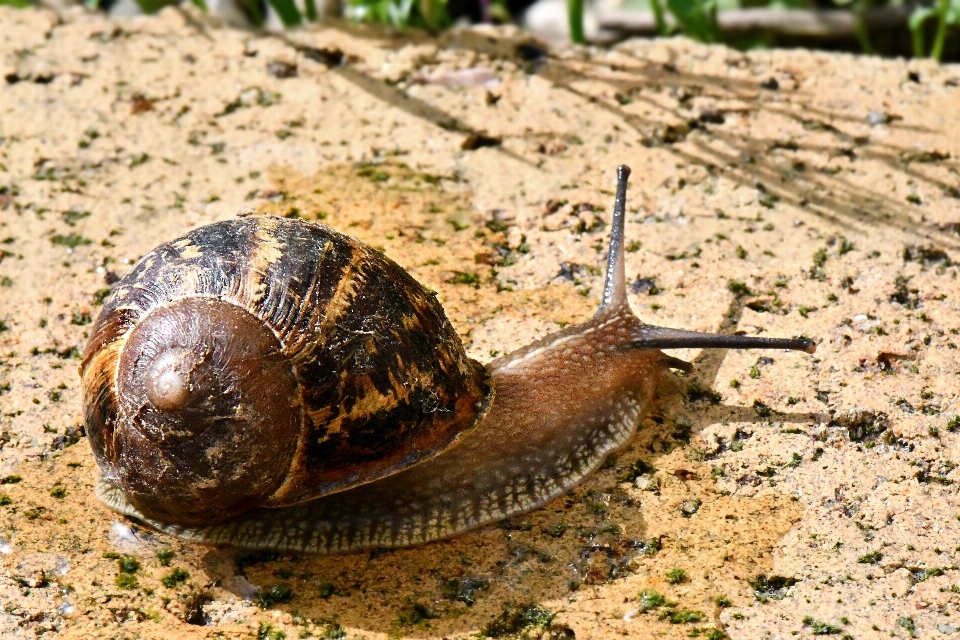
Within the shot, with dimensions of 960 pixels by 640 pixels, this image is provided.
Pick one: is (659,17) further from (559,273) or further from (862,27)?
(559,273)

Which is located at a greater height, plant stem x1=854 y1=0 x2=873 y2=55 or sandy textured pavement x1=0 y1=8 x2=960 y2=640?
plant stem x1=854 y1=0 x2=873 y2=55

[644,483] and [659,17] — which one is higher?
[659,17]

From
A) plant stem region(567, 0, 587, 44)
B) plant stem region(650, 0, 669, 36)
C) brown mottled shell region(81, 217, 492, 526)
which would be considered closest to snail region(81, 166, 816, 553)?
brown mottled shell region(81, 217, 492, 526)

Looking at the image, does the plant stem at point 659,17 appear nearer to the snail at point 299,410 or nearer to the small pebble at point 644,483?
the snail at point 299,410

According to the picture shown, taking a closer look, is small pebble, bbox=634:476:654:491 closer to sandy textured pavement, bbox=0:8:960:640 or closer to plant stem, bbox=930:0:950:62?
sandy textured pavement, bbox=0:8:960:640

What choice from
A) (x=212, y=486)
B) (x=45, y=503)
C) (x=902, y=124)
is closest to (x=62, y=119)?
(x=45, y=503)

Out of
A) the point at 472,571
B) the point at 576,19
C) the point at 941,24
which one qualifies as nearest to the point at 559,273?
the point at 472,571

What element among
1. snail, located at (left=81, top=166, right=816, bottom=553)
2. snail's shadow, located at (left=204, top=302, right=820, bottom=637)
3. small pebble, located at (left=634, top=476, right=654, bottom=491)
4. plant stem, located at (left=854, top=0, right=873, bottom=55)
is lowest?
snail's shadow, located at (left=204, top=302, right=820, bottom=637)
